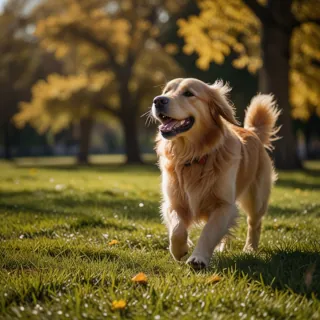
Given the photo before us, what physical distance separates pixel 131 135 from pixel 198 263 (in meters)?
22.8

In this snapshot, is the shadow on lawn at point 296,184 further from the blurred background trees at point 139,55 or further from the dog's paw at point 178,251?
the dog's paw at point 178,251

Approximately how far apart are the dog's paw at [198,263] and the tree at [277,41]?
39.6 feet

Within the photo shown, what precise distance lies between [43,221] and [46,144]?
5318 cm

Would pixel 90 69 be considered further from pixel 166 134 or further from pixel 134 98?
pixel 166 134

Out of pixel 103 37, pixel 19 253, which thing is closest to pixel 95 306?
pixel 19 253

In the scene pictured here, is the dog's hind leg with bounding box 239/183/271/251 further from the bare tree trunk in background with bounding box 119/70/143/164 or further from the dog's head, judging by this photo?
the bare tree trunk in background with bounding box 119/70/143/164

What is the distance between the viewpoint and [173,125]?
423 centimetres

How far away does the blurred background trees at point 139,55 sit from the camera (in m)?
15.4

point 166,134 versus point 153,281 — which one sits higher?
point 166,134

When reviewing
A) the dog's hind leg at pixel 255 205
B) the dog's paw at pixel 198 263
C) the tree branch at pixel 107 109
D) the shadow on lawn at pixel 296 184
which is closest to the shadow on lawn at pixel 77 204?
the dog's hind leg at pixel 255 205

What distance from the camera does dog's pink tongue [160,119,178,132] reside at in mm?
4177

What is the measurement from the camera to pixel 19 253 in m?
3.67

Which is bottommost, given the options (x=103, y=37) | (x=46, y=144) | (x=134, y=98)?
(x=46, y=144)

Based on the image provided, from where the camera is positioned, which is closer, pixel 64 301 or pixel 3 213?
pixel 64 301
